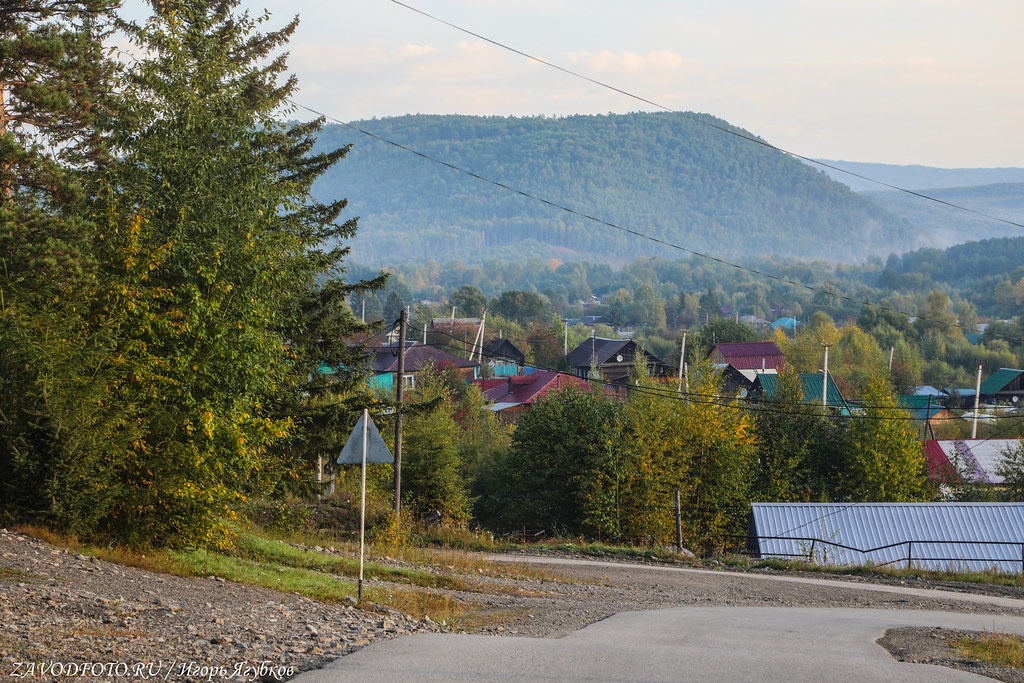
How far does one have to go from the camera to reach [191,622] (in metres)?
8.72

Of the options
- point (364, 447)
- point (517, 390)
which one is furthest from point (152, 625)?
point (517, 390)

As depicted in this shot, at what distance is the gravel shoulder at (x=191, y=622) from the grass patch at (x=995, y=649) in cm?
37

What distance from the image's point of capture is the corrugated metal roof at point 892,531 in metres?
28.4

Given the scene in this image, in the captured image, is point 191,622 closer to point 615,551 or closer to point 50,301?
point 50,301

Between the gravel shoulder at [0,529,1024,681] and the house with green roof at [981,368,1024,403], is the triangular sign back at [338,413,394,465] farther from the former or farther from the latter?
the house with green roof at [981,368,1024,403]

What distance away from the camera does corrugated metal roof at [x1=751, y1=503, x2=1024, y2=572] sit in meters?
28.4

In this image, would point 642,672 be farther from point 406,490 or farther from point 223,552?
point 406,490

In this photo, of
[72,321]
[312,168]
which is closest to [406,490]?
[312,168]

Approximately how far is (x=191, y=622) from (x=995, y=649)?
917 centimetres

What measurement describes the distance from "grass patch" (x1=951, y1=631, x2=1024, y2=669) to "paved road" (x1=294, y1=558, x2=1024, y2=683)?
40.0 inches

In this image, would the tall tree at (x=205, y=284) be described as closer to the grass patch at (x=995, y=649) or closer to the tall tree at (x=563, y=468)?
the grass patch at (x=995, y=649)

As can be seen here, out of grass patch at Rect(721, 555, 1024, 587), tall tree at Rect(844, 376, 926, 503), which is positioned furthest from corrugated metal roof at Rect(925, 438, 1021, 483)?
grass patch at Rect(721, 555, 1024, 587)

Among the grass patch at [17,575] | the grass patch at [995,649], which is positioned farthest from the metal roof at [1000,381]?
the grass patch at [17,575]

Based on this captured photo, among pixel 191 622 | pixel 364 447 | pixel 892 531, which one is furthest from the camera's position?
pixel 892 531
